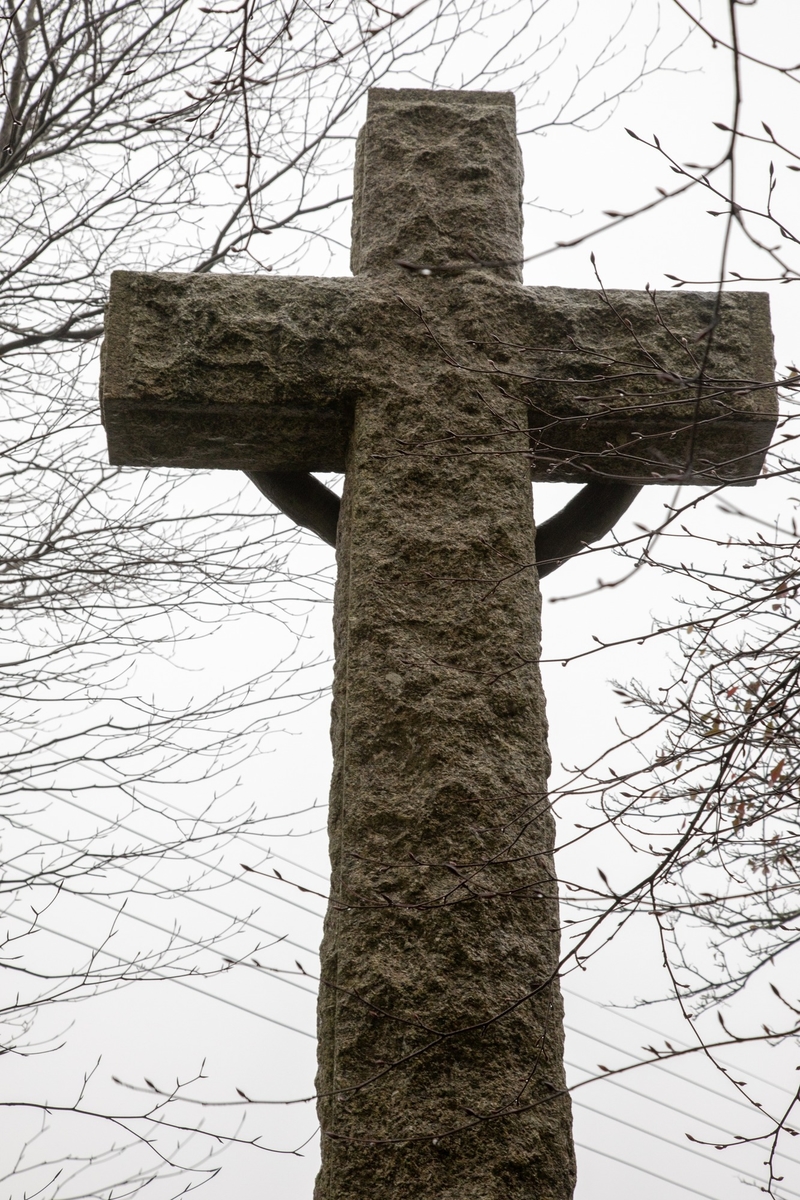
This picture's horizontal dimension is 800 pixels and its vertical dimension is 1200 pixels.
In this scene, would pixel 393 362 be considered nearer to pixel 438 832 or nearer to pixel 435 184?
pixel 435 184

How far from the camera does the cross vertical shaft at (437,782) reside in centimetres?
199

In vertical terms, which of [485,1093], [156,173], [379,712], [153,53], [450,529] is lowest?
[485,1093]

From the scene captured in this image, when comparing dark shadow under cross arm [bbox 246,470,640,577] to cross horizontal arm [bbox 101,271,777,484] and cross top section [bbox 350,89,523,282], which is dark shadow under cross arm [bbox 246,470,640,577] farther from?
cross top section [bbox 350,89,523,282]

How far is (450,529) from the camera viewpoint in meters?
2.40

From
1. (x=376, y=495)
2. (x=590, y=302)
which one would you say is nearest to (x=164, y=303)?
(x=376, y=495)

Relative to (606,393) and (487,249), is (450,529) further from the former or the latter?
(487,249)

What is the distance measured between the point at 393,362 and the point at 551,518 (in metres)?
0.58

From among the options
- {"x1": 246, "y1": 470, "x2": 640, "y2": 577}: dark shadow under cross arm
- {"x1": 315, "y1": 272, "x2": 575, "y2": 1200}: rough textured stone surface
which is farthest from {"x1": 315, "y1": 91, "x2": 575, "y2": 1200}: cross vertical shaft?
{"x1": 246, "y1": 470, "x2": 640, "y2": 577}: dark shadow under cross arm

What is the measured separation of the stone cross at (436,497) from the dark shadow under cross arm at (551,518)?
0.08m

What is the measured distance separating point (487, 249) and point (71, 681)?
2.48 m

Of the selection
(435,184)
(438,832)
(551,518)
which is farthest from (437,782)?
(435,184)

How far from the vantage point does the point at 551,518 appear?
2.82m

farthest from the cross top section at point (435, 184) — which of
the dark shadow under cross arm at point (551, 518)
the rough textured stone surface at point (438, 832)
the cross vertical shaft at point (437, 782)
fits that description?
the dark shadow under cross arm at point (551, 518)

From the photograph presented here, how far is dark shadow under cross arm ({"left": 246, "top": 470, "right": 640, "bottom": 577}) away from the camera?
280 cm
